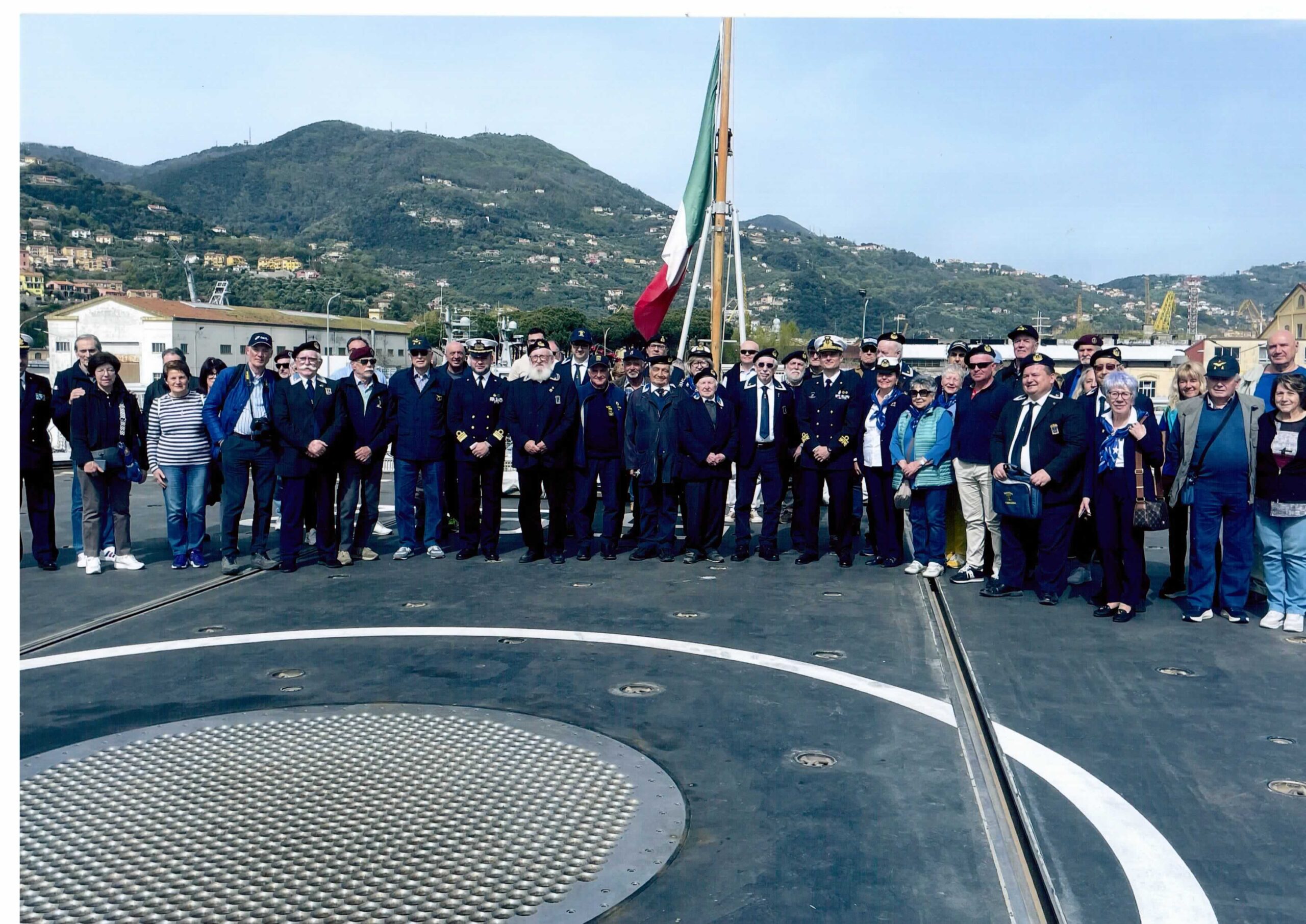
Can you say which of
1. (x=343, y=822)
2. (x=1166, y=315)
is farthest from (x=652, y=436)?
(x=1166, y=315)

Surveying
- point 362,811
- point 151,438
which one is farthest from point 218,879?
point 151,438

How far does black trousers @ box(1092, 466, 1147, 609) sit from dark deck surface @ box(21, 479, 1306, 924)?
260 millimetres

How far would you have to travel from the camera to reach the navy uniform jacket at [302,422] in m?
8.44

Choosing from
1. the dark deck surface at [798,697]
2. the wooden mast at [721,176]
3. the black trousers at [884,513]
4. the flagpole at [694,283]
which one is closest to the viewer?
the dark deck surface at [798,697]

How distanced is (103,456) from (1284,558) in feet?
29.0

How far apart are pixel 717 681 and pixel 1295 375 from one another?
448 cm

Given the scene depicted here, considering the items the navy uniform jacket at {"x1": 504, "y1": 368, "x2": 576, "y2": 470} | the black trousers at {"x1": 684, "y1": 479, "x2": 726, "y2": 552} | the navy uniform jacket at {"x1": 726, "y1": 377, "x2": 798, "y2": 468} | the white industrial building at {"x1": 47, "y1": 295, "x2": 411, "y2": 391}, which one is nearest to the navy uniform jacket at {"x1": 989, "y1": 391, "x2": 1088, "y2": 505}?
the navy uniform jacket at {"x1": 726, "y1": 377, "x2": 798, "y2": 468}

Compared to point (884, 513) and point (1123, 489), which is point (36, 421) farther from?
point (1123, 489)

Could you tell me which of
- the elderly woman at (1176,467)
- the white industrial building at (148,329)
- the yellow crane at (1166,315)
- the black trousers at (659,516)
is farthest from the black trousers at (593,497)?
the yellow crane at (1166,315)

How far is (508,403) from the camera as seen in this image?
912 cm

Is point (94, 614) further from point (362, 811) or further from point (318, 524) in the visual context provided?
point (362, 811)

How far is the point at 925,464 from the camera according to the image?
8.34 metres

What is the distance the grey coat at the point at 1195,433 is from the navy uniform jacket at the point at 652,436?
157 inches

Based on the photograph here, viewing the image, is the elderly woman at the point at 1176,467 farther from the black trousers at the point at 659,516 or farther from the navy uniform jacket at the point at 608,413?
the navy uniform jacket at the point at 608,413
